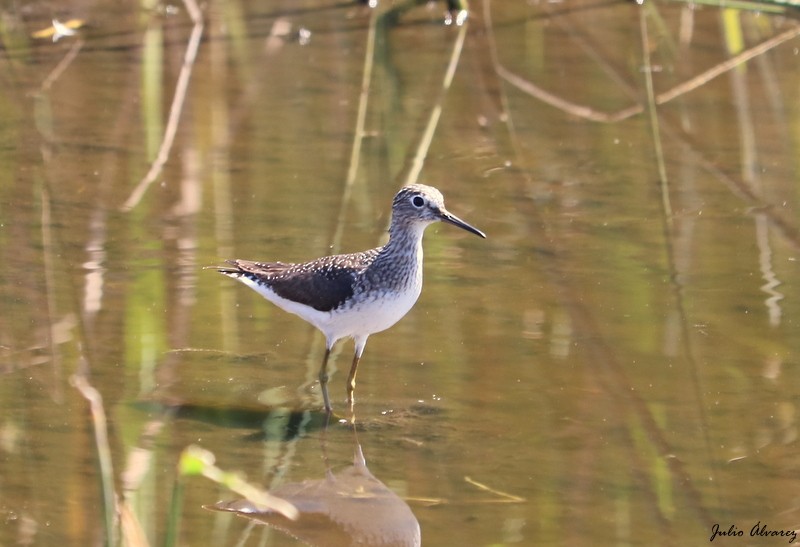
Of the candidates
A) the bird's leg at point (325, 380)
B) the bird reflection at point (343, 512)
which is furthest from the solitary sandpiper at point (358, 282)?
the bird reflection at point (343, 512)

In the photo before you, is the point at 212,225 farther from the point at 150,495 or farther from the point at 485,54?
the point at 485,54

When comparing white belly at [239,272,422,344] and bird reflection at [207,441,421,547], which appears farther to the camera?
white belly at [239,272,422,344]

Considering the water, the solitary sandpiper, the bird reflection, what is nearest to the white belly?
the solitary sandpiper

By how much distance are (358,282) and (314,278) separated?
249mm

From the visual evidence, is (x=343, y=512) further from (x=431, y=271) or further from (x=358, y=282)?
(x=431, y=271)

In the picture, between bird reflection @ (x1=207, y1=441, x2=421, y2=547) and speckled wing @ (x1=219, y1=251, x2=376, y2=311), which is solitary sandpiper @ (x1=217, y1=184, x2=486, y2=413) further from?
bird reflection @ (x1=207, y1=441, x2=421, y2=547)

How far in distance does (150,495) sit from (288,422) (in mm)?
995

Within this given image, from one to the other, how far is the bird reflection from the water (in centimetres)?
9

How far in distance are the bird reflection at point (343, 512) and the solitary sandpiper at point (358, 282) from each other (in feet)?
2.27

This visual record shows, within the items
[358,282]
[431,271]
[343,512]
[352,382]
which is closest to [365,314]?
[358,282]

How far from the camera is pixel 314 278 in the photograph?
6695 mm

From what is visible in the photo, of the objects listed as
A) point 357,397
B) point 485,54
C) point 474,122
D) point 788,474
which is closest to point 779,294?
point 788,474

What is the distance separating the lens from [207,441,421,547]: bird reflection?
5281 mm

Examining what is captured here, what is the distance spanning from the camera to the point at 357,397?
6.56m
